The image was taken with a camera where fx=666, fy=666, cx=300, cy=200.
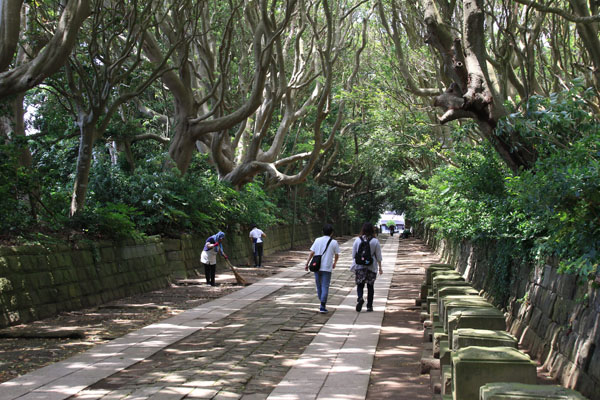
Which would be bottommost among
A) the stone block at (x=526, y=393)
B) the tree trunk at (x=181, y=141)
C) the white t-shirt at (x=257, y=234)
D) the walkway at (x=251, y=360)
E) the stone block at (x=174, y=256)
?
the walkway at (x=251, y=360)

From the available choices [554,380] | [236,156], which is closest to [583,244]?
[554,380]

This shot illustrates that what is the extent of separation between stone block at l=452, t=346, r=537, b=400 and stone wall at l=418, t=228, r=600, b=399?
860 mm

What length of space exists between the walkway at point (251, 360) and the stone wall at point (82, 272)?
2.03 meters

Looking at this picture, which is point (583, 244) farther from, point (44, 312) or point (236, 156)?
point (236, 156)

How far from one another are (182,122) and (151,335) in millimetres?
11578

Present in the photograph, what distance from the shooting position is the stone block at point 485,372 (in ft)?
15.0

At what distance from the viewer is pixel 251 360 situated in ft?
25.3

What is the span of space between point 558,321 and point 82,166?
10286 mm

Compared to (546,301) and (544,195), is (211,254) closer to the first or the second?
(546,301)

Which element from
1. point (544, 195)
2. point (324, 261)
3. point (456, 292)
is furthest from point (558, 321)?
point (324, 261)

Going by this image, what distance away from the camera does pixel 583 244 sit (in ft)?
19.9

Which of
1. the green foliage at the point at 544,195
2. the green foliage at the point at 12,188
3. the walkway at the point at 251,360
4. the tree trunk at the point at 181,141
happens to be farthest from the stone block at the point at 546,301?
the tree trunk at the point at 181,141

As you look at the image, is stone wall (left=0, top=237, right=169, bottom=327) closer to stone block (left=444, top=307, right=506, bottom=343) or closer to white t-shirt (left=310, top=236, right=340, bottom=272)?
white t-shirt (left=310, top=236, right=340, bottom=272)

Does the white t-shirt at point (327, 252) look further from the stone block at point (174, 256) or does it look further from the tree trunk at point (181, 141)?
the tree trunk at point (181, 141)
